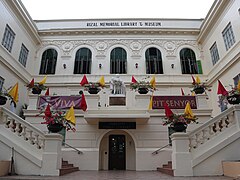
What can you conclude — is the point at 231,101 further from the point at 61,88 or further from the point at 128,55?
the point at 61,88

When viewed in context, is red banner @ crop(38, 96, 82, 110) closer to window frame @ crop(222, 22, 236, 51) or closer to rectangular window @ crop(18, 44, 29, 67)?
rectangular window @ crop(18, 44, 29, 67)

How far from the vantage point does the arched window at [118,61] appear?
18031 mm

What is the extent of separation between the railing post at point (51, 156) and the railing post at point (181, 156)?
386 centimetres

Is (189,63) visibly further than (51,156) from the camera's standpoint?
Yes

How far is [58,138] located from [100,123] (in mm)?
3804

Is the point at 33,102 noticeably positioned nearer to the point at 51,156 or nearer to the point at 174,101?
Answer: the point at 51,156

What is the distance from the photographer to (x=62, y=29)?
1912 centimetres

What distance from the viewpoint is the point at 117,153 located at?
37.2ft

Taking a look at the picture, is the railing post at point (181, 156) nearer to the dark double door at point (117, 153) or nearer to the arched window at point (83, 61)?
the dark double door at point (117, 153)

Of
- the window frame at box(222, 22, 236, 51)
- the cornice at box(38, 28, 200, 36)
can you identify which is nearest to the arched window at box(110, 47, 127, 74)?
the cornice at box(38, 28, 200, 36)

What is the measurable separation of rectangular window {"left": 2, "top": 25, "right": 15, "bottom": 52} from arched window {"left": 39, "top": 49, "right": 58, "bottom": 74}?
356 cm

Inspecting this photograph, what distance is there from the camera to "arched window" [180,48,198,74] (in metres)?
18.0

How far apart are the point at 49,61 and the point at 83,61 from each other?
3.22m

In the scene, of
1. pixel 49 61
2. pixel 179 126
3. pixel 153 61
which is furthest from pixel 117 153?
pixel 49 61
